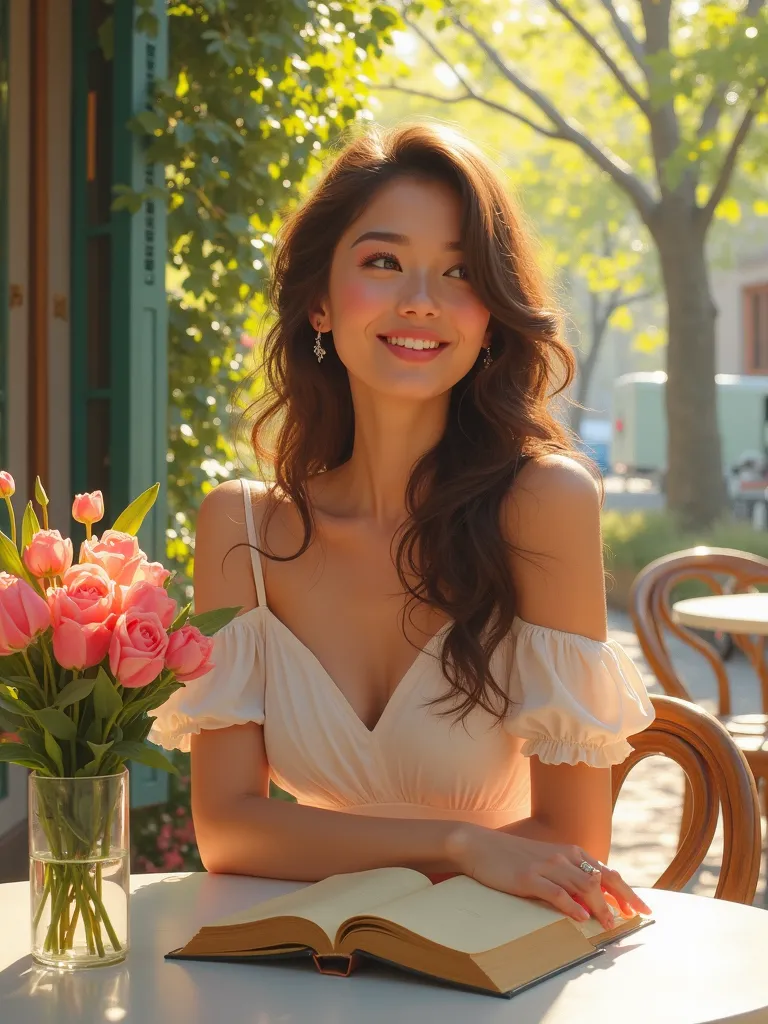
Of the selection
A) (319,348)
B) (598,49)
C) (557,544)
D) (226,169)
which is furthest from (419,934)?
(598,49)

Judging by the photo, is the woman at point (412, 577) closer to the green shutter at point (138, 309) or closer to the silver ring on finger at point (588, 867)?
the silver ring on finger at point (588, 867)

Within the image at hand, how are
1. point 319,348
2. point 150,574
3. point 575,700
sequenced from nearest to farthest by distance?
point 150,574 < point 575,700 < point 319,348

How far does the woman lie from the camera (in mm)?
2111

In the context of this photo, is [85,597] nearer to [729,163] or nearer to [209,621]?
[209,621]

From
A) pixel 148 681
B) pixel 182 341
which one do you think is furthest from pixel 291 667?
pixel 182 341

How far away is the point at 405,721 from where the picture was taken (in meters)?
2.27

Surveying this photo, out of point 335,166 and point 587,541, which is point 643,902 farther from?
point 335,166

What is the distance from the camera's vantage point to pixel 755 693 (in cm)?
918

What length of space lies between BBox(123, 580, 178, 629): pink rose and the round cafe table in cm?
36

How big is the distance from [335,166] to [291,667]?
0.88 metres

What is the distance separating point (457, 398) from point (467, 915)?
1246 mm

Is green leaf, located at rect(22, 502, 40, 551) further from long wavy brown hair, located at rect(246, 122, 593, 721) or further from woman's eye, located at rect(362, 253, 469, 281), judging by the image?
woman's eye, located at rect(362, 253, 469, 281)

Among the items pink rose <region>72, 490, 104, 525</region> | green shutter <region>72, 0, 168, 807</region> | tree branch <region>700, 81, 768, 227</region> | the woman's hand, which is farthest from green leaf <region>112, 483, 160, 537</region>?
tree branch <region>700, 81, 768, 227</region>

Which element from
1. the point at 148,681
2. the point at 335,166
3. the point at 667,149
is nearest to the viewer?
the point at 148,681
